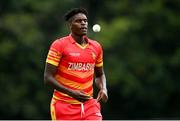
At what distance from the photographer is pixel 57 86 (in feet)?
35.9

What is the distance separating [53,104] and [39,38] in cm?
2168

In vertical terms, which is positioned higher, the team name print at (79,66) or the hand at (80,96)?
the team name print at (79,66)

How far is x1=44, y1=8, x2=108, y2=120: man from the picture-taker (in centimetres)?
1100

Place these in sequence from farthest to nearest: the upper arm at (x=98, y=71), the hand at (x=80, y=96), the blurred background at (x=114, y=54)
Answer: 1. the blurred background at (x=114, y=54)
2. the upper arm at (x=98, y=71)
3. the hand at (x=80, y=96)

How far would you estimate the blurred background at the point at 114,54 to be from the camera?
32.8 meters

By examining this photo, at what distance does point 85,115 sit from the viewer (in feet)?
36.2

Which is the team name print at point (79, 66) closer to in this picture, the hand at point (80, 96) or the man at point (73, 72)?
the man at point (73, 72)

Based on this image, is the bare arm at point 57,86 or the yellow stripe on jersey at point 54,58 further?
the yellow stripe on jersey at point 54,58

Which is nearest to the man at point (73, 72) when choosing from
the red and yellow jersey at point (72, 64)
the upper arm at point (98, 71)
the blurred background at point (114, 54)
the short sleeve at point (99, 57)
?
the red and yellow jersey at point (72, 64)

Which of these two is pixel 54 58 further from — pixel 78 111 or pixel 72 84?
pixel 78 111

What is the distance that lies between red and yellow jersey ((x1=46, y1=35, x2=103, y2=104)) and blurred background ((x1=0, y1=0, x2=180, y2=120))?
67.6 ft

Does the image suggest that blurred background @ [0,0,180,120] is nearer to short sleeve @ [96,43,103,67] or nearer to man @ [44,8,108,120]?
short sleeve @ [96,43,103,67]

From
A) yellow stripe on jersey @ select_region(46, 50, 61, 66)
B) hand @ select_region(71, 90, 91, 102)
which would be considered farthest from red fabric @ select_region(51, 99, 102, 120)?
yellow stripe on jersey @ select_region(46, 50, 61, 66)

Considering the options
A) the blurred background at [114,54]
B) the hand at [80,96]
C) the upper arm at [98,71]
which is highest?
the upper arm at [98,71]
